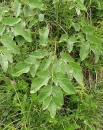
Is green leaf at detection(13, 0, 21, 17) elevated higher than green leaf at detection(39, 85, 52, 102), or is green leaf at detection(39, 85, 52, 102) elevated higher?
green leaf at detection(13, 0, 21, 17)

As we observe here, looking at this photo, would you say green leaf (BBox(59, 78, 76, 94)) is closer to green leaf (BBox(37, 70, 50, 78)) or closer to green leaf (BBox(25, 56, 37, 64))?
green leaf (BBox(37, 70, 50, 78))

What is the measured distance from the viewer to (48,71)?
4.94 feet

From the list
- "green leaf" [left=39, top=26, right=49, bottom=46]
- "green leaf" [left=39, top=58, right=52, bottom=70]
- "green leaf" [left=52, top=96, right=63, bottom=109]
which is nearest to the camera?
"green leaf" [left=52, top=96, right=63, bottom=109]

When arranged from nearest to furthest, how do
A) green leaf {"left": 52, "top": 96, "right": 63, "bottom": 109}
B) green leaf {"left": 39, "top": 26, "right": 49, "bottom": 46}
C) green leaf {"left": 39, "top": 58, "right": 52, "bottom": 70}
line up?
1. green leaf {"left": 52, "top": 96, "right": 63, "bottom": 109}
2. green leaf {"left": 39, "top": 58, "right": 52, "bottom": 70}
3. green leaf {"left": 39, "top": 26, "right": 49, "bottom": 46}

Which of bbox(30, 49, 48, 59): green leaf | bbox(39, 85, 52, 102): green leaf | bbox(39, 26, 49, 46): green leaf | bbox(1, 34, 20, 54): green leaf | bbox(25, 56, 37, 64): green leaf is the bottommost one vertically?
bbox(39, 85, 52, 102): green leaf

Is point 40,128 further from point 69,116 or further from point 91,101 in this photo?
point 91,101

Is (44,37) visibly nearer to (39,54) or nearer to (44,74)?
(39,54)

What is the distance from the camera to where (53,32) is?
2.10 meters

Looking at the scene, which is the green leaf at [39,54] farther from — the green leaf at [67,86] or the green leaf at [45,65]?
the green leaf at [67,86]

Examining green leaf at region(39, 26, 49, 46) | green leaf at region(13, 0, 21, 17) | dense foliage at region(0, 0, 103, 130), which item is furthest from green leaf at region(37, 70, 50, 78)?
green leaf at region(13, 0, 21, 17)

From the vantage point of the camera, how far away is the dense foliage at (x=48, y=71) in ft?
4.90

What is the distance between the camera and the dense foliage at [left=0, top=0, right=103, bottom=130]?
1.49 m

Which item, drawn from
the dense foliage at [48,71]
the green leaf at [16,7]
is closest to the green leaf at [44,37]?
the dense foliage at [48,71]

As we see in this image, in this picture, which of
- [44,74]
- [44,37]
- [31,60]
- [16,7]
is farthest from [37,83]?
[16,7]
